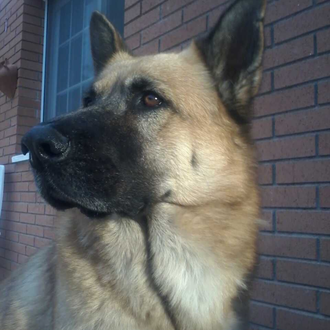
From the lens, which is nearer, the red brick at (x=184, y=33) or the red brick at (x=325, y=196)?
the red brick at (x=325, y=196)

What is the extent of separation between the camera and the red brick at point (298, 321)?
2.20 m

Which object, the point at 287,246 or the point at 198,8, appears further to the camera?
the point at 198,8

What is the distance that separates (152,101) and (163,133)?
15 centimetres

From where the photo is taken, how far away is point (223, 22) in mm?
1820

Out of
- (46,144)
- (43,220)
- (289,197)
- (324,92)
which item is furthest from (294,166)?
(43,220)

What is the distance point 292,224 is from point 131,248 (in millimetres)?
1045

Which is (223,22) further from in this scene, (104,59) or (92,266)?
(92,266)

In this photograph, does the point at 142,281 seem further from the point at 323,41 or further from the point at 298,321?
the point at 323,41

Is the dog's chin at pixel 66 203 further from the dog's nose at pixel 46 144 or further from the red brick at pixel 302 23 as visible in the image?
the red brick at pixel 302 23

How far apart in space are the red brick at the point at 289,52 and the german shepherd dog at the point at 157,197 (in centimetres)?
62

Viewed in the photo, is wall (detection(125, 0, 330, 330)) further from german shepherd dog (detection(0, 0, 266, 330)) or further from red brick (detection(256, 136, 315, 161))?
german shepherd dog (detection(0, 0, 266, 330))

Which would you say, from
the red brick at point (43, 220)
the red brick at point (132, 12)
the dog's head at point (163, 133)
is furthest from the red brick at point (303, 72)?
the red brick at point (43, 220)

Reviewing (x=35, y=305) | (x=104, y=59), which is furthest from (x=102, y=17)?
(x=35, y=305)

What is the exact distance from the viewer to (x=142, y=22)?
3.41 meters
